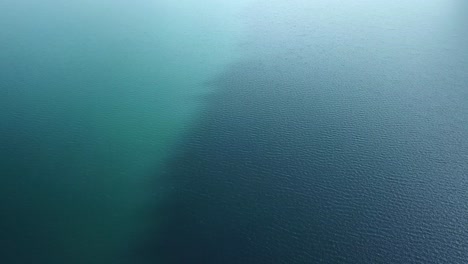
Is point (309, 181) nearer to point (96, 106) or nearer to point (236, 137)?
point (236, 137)

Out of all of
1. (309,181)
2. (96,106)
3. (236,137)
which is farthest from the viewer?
(96,106)

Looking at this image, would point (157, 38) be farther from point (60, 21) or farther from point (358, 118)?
point (358, 118)

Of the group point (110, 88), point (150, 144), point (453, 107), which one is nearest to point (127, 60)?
point (110, 88)

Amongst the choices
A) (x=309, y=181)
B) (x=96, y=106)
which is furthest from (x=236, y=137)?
(x=96, y=106)
